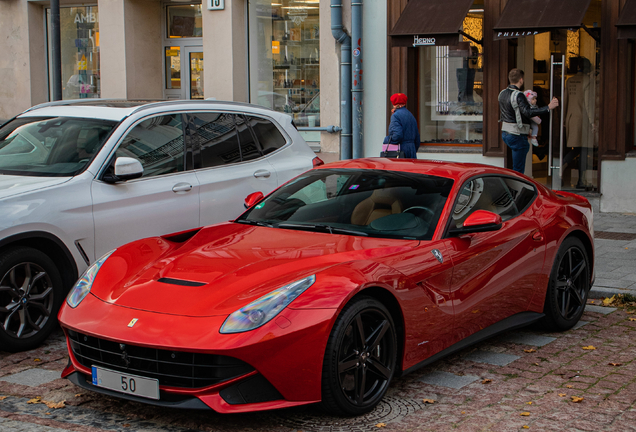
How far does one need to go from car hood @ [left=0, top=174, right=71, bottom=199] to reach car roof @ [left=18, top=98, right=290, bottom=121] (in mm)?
884

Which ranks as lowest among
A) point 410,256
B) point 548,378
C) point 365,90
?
point 548,378

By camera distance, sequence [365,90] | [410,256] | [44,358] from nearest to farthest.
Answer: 1. [410,256]
2. [44,358]
3. [365,90]

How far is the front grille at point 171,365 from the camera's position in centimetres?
400

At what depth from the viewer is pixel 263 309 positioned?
13.5 feet

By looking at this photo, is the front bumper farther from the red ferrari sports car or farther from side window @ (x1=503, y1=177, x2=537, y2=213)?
side window @ (x1=503, y1=177, x2=537, y2=213)

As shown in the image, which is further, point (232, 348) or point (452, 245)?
point (452, 245)

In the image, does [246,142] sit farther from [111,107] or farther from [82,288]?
[82,288]

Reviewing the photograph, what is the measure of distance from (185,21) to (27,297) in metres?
12.2

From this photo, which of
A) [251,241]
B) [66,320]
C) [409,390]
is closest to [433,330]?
[409,390]

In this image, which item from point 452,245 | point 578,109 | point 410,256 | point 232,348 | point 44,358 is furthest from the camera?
point 578,109

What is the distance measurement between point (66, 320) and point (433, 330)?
2.16 m

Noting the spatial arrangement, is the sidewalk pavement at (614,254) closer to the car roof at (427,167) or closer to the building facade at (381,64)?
the building facade at (381,64)

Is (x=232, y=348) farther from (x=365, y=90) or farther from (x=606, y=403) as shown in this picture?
(x=365, y=90)

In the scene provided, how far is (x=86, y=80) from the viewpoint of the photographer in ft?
58.1
